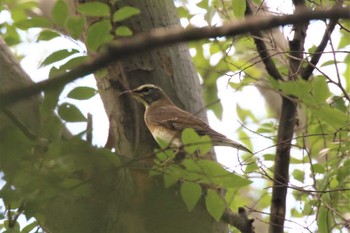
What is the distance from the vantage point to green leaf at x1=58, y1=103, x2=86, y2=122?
117 inches

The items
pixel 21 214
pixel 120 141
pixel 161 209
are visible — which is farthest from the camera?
pixel 120 141

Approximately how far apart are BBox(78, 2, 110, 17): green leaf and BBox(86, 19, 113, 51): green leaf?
0.19 ft

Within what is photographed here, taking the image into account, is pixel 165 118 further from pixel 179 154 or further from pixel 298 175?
pixel 179 154

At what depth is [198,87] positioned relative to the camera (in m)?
4.38

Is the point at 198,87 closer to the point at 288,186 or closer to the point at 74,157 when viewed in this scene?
the point at 288,186

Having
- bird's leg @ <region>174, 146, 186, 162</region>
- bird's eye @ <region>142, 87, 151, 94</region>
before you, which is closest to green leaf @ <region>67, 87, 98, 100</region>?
bird's leg @ <region>174, 146, 186, 162</region>

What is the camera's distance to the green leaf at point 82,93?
3.15 metres

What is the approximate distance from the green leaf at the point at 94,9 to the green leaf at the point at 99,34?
0.19 ft

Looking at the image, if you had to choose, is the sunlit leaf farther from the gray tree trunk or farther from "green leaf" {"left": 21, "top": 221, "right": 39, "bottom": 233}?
"green leaf" {"left": 21, "top": 221, "right": 39, "bottom": 233}

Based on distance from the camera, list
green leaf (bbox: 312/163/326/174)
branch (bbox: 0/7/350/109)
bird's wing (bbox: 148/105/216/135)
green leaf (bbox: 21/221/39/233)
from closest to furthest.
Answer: branch (bbox: 0/7/350/109)
green leaf (bbox: 21/221/39/233)
bird's wing (bbox: 148/105/216/135)
green leaf (bbox: 312/163/326/174)

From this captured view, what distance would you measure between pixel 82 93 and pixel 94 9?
446 millimetres

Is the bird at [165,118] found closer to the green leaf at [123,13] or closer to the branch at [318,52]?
the branch at [318,52]

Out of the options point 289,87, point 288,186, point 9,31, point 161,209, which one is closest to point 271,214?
point 288,186

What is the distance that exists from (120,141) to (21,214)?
3.14 feet
